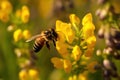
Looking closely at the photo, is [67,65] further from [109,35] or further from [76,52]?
[109,35]

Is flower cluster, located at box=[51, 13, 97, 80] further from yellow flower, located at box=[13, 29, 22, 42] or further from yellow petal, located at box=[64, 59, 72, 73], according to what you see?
yellow flower, located at box=[13, 29, 22, 42]

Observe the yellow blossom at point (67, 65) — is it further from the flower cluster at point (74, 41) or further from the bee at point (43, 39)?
the bee at point (43, 39)

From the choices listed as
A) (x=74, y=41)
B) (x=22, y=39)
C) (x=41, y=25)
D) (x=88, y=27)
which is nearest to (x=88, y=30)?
(x=88, y=27)

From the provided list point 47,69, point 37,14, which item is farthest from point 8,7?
point 37,14

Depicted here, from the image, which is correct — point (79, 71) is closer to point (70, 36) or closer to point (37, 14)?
point (70, 36)

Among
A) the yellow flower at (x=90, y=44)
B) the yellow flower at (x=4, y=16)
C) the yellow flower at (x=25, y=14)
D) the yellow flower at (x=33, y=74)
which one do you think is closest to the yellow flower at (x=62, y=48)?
the yellow flower at (x=90, y=44)

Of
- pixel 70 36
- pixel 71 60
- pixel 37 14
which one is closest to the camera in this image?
pixel 70 36

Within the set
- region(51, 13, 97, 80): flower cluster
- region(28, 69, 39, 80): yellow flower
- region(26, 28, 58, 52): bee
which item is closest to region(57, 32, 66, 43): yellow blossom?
region(51, 13, 97, 80): flower cluster
